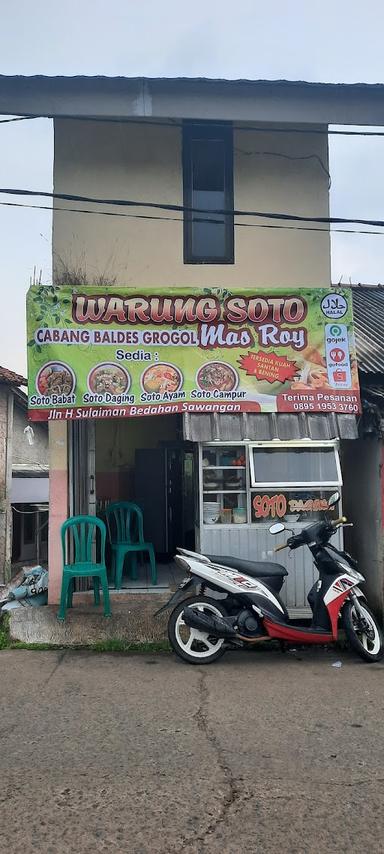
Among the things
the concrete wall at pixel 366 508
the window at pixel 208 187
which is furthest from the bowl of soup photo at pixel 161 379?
the concrete wall at pixel 366 508

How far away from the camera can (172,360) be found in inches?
290

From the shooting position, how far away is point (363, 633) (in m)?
6.23

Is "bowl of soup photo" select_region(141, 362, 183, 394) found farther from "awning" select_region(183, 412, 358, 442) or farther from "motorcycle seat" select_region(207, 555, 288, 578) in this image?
"motorcycle seat" select_region(207, 555, 288, 578)

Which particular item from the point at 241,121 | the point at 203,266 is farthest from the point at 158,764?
the point at 241,121

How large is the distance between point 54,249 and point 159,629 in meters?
4.95

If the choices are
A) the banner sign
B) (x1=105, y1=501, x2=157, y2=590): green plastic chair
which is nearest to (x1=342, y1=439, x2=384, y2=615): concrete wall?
the banner sign

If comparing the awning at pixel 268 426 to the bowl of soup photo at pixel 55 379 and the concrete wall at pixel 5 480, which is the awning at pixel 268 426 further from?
the concrete wall at pixel 5 480

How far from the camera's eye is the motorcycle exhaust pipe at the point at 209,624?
19.5ft

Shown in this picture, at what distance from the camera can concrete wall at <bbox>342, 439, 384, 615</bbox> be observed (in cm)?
752

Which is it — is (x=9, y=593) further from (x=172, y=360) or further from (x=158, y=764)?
(x=158, y=764)

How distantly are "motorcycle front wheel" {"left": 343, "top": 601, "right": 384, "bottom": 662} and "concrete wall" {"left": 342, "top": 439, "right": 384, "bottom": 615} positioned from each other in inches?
46.5

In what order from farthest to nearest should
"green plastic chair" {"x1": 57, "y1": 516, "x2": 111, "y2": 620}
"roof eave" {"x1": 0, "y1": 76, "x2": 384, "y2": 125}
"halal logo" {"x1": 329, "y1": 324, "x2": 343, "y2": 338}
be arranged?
"roof eave" {"x1": 0, "y1": 76, "x2": 384, "y2": 125}
"halal logo" {"x1": 329, "y1": 324, "x2": 343, "y2": 338}
"green plastic chair" {"x1": 57, "y1": 516, "x2": 111, "y2": 620}

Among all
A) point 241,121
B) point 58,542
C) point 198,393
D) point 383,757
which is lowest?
point 383,757

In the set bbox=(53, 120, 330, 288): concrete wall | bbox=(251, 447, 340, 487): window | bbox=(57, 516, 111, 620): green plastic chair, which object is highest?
bbox=(53, 120, 330, 288): concrete wall
